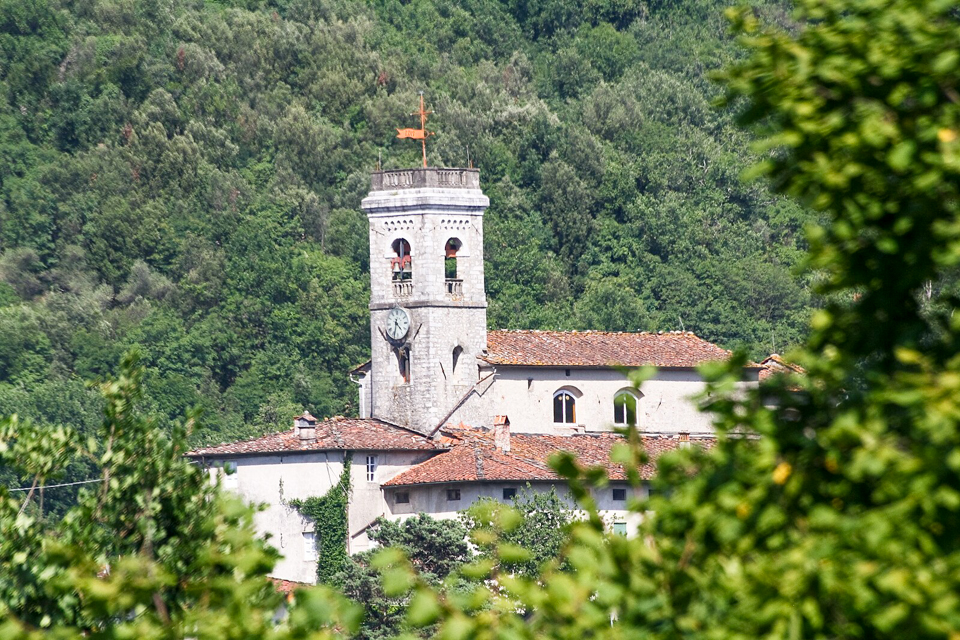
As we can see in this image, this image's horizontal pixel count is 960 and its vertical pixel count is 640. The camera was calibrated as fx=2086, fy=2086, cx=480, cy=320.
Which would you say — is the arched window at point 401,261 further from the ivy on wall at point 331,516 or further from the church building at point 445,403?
the ivy on wall at point 331,516

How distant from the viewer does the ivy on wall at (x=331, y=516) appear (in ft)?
167

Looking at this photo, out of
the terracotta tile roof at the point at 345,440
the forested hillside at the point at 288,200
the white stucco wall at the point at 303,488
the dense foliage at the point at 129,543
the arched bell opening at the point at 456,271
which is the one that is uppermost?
the forested hillside at the point at 288,200

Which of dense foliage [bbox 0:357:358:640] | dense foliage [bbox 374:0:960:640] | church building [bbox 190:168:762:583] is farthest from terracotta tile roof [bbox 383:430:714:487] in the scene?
dense foliage [bbox 374:0:960:640]

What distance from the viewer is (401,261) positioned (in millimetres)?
56375

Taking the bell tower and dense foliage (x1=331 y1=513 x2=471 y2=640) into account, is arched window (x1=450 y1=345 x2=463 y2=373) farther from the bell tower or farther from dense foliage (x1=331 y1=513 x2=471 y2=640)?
dense foliage (x1=331 y1=513 x2=471 y2=640)

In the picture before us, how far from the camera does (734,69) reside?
7.70 meters

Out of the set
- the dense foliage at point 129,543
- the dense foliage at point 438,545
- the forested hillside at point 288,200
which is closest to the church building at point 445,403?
the dense foliage at point 438,545

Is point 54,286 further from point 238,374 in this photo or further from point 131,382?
point 131,382

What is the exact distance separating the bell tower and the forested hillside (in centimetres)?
2281

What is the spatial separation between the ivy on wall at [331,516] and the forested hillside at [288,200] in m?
26.9

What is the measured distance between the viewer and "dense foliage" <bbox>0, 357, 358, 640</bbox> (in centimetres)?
Answer: 830

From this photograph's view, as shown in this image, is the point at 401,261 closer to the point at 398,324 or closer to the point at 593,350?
the point at 398,324

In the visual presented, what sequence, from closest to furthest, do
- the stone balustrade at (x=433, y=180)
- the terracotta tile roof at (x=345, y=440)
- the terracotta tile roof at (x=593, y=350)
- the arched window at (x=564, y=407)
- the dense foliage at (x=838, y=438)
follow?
the dense foliage at (x=838, y=438), the terracotta tile roof at (x=345, y=440), the terracotta tile roof at (x=593, y=350), the arched window at (x=564, y=407), the stone balustrade at (x=433, y=180)

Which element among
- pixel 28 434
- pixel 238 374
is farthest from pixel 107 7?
pixel 28 434
